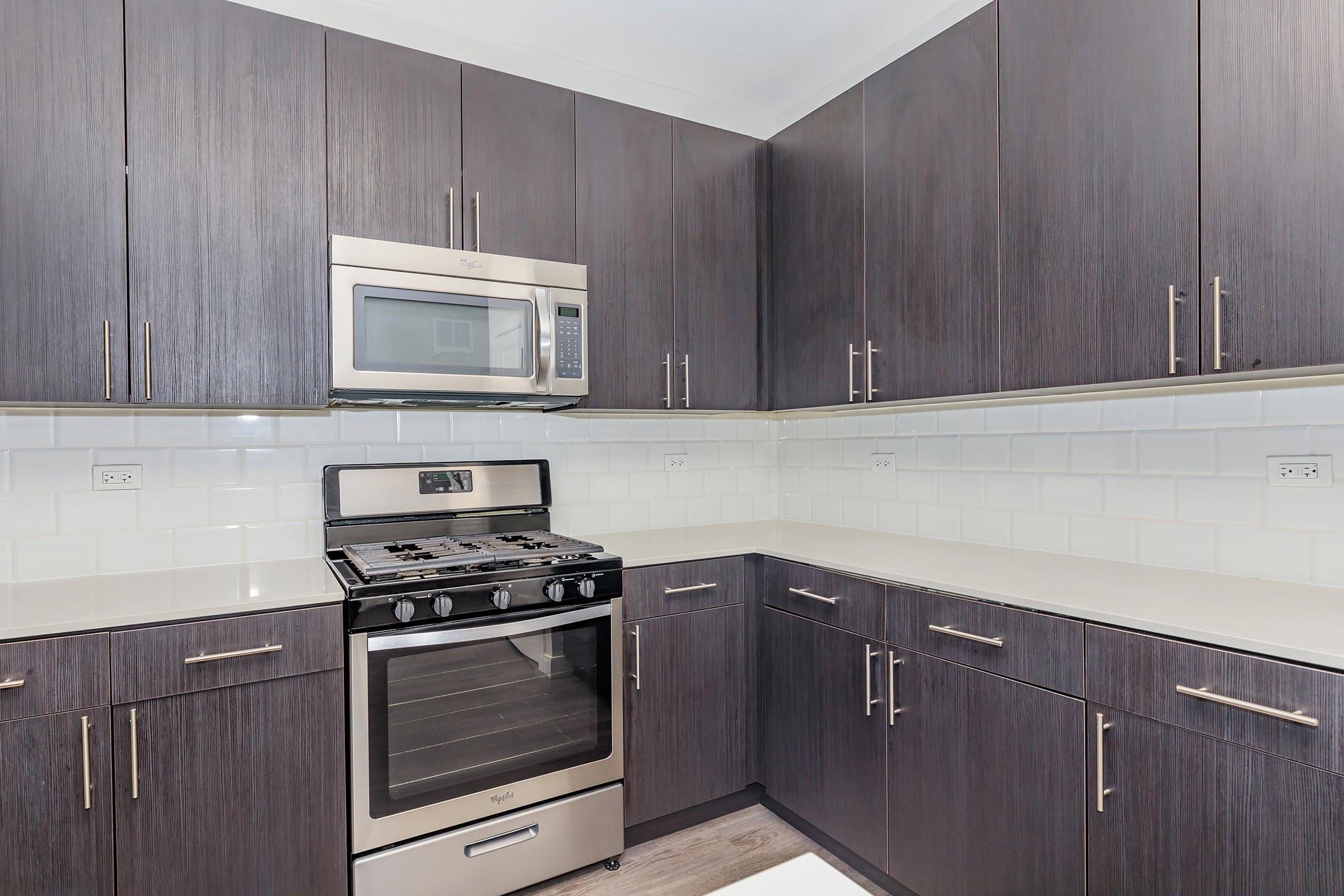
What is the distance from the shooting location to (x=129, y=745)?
1.50 m

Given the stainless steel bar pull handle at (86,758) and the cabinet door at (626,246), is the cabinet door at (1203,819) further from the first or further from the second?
the stainless steel bar pull handle at (86,758)

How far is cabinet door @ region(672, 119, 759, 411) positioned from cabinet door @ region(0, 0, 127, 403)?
162cm

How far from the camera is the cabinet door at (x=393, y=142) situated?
1.94m

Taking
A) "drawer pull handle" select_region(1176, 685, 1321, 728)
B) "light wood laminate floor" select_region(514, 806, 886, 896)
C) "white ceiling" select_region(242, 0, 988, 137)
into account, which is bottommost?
"light wood laminate floor" select_region(514, 806, 886, 896)

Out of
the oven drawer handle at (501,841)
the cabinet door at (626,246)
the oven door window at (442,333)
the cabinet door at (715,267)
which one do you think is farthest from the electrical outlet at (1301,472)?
the oven drawer handle at (501,841)

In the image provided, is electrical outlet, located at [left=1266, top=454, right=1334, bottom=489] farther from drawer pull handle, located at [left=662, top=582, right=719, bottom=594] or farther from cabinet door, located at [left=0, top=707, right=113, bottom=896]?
cabinet door, located at [left=0, top=707, right=113, bottom=896]

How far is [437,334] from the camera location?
2.04 meters

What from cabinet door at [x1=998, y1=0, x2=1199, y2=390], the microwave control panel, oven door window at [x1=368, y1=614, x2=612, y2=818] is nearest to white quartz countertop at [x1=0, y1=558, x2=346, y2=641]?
oven door window at [x1=368, y1=614, x2=612, y2=818]

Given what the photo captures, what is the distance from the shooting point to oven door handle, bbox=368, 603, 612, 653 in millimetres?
1739

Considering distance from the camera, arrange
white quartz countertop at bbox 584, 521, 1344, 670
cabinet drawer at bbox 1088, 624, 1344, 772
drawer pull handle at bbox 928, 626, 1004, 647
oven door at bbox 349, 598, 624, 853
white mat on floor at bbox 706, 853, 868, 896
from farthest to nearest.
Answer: oven door at bbox 349, 598, 624, 853, drawer pull handle at bbox 928, 626, 1004, 647, white quartz countertop at bbox 584, 521, 1344, 670, cabinet drawer at bbox 1088, 624, 1344, 772, white mat on floor at bbox 706, 853, 868, 896

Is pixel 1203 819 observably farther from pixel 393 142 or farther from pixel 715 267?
pixel 393 142

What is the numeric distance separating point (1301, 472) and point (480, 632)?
2.07 metres

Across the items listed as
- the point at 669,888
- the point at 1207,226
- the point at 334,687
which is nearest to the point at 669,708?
the point at 669,888

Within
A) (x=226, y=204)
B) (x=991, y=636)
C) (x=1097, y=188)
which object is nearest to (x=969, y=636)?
(x=991, y=636)
